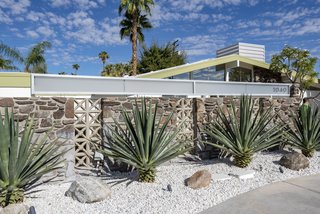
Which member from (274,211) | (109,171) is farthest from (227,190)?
(109,171)

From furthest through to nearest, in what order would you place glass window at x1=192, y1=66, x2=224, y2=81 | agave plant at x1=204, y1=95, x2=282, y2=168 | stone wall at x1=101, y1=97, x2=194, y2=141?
glass window at x1=192, y1=66, x2=224, y2=81 < stone wall at x1=101, y1=97, x2=194, y2=141 < agave plant at x1=204, y1=95, x2=282, y2=168

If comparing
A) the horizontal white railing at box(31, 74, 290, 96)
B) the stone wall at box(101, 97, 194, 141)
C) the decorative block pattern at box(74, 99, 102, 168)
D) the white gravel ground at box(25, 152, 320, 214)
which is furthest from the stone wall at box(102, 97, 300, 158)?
the decorative block pattern at box(74, 99, 102, 168)

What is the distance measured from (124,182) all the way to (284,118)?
243 inches

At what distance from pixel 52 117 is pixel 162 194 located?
8.83ft

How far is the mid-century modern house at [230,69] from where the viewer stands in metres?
14.7

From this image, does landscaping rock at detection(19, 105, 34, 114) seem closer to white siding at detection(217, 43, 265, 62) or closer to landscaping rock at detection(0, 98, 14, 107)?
landscaping rock at detection(0, 98, 14, 107)

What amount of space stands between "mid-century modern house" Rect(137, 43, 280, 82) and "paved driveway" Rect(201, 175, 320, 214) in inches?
352

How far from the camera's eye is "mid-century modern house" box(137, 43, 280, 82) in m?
14.7

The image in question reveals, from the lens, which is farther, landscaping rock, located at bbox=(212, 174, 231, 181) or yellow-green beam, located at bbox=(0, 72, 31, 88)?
yellow-green beam, located at bbox=(0, 72, 31, 88)

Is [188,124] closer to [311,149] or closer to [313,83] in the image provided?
[311,149]

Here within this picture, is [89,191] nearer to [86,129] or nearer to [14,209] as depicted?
[14,209]

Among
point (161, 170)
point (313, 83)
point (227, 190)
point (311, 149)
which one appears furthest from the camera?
point (313, 83)

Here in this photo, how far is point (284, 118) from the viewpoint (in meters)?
9.74

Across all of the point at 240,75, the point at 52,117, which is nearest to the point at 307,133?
the point at 52,117
